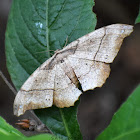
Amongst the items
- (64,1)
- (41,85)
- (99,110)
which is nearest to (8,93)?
(99,110)

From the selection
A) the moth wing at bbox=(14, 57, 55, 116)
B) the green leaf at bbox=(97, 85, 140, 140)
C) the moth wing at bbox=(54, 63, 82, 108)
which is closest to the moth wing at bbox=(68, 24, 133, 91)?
the moth wing at bbox=(54, 63, 82, 108)

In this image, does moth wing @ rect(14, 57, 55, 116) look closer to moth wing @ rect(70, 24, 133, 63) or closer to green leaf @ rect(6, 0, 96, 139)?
green leaf @ rect(6, 0, 96, 139)

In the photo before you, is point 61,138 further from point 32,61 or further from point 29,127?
point 32,61

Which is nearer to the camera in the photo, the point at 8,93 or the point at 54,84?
the point at 54,84

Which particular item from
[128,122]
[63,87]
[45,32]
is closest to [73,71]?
[63,87]

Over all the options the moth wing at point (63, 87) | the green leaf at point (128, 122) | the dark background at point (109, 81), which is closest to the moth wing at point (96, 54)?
the moth wing at point (63, 87)

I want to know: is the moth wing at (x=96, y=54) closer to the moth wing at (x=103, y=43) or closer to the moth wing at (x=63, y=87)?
the moth wing at (x=103, y=43)

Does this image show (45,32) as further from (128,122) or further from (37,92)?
(128,122)
